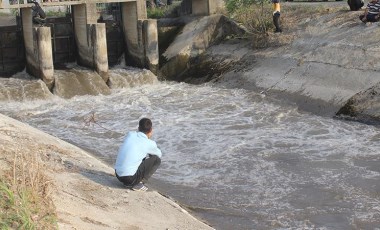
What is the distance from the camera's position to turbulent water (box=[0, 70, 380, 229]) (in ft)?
30.8

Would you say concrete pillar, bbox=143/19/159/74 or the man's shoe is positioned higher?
concrete pillar, bbox=143/19/159/74

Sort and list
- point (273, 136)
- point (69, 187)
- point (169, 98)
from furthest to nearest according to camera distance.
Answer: point (169, 98) → point (273, 136) → point (69, 187)

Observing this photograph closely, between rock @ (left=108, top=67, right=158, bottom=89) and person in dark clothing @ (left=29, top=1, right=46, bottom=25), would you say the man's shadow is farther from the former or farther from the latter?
person in dark clothing @ (left=29, top=1, right=46, bottom=25)

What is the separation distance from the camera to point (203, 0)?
78.3ft

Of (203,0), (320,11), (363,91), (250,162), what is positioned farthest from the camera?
(203,0)

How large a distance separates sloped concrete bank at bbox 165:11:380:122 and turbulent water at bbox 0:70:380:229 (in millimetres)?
545

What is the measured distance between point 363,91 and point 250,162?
493 centimetres

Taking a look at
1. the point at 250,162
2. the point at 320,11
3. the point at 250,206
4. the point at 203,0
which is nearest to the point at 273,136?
the point at 250,162

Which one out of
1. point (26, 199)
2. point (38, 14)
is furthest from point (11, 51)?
point (26, 199)

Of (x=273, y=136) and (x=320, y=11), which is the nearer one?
(x=273, y=136)

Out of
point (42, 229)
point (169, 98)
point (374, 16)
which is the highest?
point (374, 16)

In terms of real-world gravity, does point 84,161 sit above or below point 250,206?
above

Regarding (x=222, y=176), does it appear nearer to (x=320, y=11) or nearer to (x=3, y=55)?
(x=320, y=11)

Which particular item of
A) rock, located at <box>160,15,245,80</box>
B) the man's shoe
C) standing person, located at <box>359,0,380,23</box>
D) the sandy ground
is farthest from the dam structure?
the man's shoe
